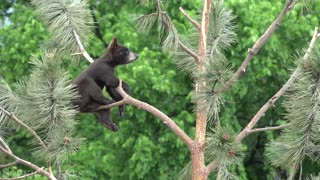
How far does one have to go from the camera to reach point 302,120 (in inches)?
243

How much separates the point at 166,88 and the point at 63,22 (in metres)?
4.12

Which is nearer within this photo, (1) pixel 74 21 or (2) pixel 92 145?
(1) pixel 74 21

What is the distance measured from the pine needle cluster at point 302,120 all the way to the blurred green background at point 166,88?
4.76m

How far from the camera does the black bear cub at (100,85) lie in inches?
264

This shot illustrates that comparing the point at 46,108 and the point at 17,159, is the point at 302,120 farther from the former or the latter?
the point at 17,159

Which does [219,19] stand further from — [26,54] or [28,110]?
[26,54]

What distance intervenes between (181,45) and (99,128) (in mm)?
5976

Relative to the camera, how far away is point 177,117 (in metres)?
11.9

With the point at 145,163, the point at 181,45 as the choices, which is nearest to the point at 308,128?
the point at 181,45

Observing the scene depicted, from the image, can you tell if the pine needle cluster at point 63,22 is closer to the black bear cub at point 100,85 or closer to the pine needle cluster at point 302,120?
the black bear cub at point 100,85

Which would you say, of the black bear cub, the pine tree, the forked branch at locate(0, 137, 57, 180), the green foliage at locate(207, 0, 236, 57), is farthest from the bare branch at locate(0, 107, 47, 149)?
the green foliage at locate(207, 0, 236, 57)

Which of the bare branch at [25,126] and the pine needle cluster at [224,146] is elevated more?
the bare branch at [25,126]

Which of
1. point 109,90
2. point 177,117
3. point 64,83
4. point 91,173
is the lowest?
point 91,173

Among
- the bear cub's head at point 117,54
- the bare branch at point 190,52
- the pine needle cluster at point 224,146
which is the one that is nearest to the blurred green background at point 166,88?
the bear cub's head at point 117,54
